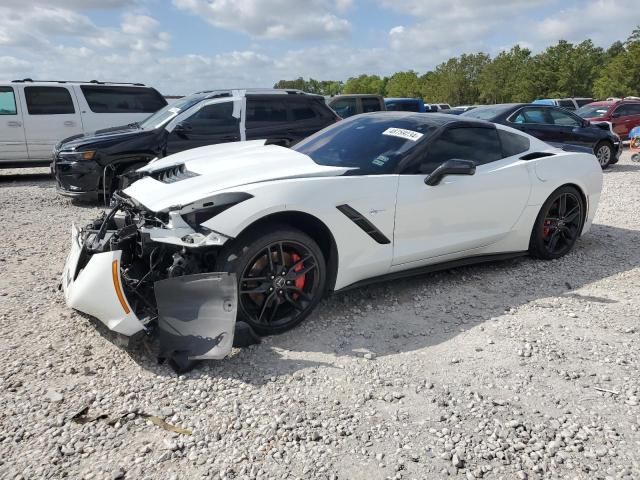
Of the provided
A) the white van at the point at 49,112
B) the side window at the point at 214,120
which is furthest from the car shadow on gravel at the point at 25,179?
the side window at the point at 214,120

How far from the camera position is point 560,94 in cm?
4525

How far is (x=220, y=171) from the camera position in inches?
148

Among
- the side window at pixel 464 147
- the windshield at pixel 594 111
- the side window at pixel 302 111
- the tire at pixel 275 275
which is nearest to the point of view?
the tire at pixel 275 275

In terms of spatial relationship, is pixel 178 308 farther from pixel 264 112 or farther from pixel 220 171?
pixel 264 112

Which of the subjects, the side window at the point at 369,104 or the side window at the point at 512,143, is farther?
the side window at the point at 369,104

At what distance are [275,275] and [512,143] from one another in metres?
2.78

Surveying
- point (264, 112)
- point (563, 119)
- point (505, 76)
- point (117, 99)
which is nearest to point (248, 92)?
point (264, 112)

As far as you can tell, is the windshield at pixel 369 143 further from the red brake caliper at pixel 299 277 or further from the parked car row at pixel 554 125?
the parked car row at pixel 554 125

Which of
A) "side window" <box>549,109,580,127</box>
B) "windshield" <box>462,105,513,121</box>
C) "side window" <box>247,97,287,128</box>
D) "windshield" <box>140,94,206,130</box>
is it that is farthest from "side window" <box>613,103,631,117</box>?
"windshield" <box>140,94,206,130</box>

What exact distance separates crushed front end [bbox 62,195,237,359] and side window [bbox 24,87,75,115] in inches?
320

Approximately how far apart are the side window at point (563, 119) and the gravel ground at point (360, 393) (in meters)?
7.87

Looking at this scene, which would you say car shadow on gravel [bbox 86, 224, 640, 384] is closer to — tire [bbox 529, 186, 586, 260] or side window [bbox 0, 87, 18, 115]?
tire [bbox 529, 186, 586, 260]

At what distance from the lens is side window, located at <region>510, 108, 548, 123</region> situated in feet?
34.7

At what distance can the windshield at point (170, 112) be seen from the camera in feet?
26.6
